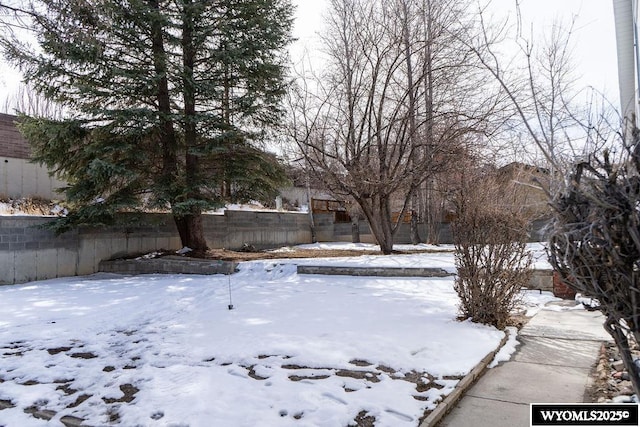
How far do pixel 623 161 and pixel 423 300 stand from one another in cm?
465

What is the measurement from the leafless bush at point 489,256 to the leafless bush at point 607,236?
2.78 meters

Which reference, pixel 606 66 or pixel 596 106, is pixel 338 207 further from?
pixel 596 106

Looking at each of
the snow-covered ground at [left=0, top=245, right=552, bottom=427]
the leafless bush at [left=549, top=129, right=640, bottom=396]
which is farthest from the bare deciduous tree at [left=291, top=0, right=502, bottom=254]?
the leafless bush at [left=549, top=129, right=640, bottom=396]

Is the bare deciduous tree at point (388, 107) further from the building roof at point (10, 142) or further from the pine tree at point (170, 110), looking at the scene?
the building roof at point (10, 142)

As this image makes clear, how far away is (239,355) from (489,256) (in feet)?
9.32

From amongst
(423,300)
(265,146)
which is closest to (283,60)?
(265,146)

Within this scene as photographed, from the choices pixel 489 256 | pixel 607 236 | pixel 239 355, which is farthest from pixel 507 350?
pixel 607 236

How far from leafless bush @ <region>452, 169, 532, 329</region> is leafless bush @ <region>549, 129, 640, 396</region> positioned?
278 cm

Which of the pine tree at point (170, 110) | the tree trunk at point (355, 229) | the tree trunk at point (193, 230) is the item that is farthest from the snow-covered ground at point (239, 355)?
the tree trunk at point (355, 229)

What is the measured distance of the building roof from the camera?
555 inches

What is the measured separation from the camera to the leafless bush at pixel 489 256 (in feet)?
15.3

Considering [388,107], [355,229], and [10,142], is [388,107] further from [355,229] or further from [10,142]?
[10,142]

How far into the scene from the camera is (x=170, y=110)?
11156 millimetres

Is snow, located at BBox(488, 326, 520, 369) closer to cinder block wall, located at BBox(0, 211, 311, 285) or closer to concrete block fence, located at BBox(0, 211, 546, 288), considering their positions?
concrete block fence, located at BBox(0, 211, 546, 288)
